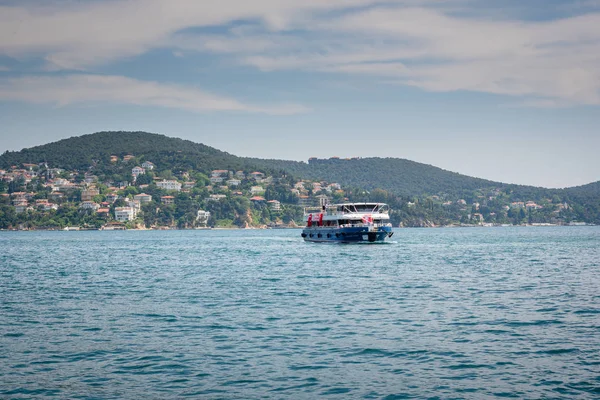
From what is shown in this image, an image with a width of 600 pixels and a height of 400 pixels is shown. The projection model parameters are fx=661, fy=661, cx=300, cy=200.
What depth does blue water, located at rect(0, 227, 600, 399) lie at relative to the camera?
1942 cm

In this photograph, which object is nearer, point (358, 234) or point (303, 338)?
point (303, 338)

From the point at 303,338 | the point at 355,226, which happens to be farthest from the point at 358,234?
the point at 303,338

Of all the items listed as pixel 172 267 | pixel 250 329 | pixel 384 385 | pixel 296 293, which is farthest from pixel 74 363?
pixel 172 267

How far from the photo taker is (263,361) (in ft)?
73.4

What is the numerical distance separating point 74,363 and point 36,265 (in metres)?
54.0

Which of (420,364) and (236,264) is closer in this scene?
(420,364)

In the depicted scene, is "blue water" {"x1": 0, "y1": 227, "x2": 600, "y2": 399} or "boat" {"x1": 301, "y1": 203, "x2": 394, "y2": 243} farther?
"boat" {"x1": 301, "y1": 203, "x2": 394, "y2": 243}

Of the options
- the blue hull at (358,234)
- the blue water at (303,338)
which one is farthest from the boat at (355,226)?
the blue water at (303,338)

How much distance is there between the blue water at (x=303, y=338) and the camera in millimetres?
19422

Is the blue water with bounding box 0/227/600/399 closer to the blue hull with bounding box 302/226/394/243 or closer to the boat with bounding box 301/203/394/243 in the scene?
the blue hull with bounding box 302/226/394/243

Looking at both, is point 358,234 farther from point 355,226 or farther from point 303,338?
point 303,338

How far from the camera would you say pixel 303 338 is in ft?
85.9

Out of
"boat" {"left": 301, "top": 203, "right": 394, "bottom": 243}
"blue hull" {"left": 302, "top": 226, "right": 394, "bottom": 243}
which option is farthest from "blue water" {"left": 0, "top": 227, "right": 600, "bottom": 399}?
"boat" {"left": 301, "top": 203, "right": 394, "bottom": 243}

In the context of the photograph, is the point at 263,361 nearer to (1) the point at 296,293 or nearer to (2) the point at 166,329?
(2) the point at 166,329
